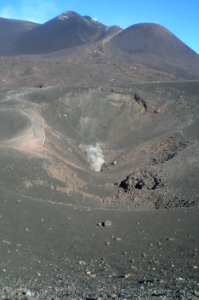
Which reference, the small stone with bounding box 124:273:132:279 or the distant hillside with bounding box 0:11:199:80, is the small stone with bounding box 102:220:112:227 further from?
the distant hillside with bounding box 0:11:199:80

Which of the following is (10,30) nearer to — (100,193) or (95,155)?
(95,155)

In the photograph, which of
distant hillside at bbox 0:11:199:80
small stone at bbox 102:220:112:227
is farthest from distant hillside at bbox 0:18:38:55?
small stone at bbox 102:220:112:227

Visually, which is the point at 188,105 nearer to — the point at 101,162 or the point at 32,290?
the point at 101,162

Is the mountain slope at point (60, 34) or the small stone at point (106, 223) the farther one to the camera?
the mountain slope at point (60, 34)

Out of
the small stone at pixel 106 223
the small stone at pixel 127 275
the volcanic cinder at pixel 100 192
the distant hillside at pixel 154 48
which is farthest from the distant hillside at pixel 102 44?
the small stone at pixel 127 275

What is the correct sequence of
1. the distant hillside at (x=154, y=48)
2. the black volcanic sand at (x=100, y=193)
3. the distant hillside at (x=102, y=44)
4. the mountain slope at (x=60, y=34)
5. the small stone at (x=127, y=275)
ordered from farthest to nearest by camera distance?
the mountain slope at (x=60, y=34) < the distant hillside at (x=154, y=48) < the distant hillside at (x=102, y=44) < the small stone at (x=127, y=275) < the black volcanic sand at (x=100, y=193)

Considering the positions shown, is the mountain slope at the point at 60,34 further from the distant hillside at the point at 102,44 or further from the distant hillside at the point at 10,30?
the distant hillside at the point at 10,30
